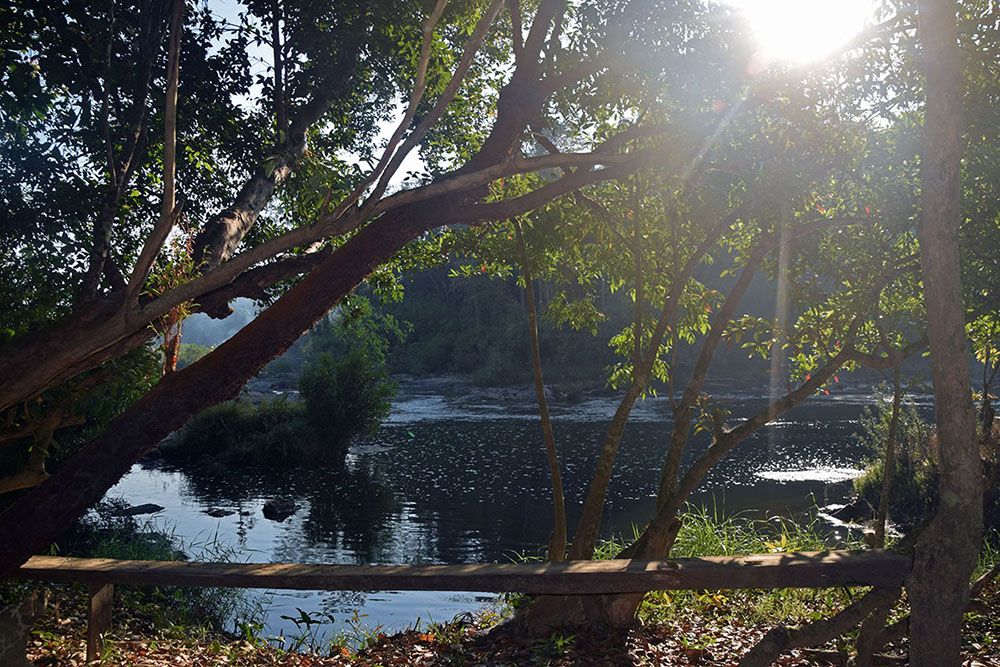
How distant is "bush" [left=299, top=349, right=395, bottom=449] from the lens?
26250 millimetres

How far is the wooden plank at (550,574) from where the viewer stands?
412 centimetres

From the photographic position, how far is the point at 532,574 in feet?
14.8

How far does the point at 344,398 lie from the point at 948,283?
23936 mm

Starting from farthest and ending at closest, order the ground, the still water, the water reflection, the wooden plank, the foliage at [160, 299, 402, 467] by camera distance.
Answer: the foliage at [160, 299, 402, 467] → the water reflection → the still water → the ground → the wooden plank

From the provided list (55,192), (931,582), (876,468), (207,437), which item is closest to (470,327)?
(207,437)

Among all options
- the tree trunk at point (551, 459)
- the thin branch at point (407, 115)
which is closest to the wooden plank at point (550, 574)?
the thin branch at point (407, 115)

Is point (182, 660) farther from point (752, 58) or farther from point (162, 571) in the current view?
point (752, 58)

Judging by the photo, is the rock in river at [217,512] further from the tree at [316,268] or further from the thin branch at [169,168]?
the thin branch at [169,168]

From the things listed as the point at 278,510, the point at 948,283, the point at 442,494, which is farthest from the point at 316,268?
the point at 442,494

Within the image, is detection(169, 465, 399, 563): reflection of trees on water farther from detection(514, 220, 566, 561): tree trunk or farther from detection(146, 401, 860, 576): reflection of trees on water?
detection(514, 220, 566, 561): tree trunk

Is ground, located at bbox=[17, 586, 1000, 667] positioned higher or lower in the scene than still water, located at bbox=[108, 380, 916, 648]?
higher

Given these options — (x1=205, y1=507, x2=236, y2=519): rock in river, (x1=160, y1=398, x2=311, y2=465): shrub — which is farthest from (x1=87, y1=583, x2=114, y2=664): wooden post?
(x1=160, y1=398, x2=311, y2=465): shrub

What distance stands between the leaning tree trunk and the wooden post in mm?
4678

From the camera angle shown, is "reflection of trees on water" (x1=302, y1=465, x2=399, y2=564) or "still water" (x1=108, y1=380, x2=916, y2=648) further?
"reflection of trees on water" (x1=302, y1=465, x2=399, y2=564)
